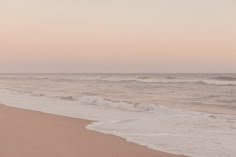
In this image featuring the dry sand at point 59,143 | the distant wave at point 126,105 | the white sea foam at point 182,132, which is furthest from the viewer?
the distant wave at point 126,105

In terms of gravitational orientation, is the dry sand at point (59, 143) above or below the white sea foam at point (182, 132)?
above

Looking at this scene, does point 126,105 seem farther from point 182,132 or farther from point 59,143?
point 59,143

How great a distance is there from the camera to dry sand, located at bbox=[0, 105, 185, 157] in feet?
18.7

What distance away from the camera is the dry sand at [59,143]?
5.69m

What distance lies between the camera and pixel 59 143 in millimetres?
6391

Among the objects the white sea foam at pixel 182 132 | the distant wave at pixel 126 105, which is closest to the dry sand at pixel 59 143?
the white sea foam at pixel 182 132

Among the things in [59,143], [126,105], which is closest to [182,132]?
[59,143]

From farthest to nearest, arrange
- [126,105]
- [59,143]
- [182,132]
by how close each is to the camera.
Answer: [126,105]
[182,132]
[59,143]

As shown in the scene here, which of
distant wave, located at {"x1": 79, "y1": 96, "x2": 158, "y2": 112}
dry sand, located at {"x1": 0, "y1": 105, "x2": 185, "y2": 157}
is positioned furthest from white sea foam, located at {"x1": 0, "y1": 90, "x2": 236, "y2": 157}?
distant wave, located at {"x1": 79, "y1": 96, "x2": 158, "y2": 112}

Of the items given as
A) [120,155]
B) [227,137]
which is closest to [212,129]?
[227,137]

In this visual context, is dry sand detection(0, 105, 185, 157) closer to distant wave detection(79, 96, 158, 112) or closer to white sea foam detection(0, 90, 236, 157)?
white sea foam detection(0, 90, 236, 157)

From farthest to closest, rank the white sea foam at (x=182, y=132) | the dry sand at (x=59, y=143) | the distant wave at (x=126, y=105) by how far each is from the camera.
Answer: the distant wave at (x=126, y=105), the white sea foam at (x=182, y=132), the dry sand at (x=59, y=143)

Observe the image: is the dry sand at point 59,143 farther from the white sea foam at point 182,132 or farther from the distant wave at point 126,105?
the distant wave at point 126,105

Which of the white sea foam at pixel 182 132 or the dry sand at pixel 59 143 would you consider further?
the white sea foam at pixel 182 132
